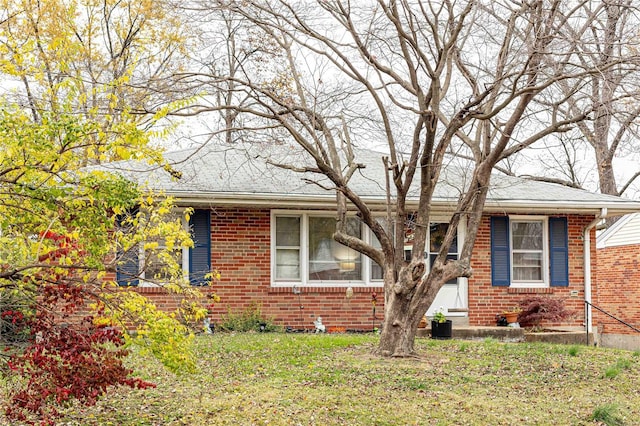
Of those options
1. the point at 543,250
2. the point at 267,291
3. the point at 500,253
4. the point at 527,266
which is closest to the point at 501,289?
the point at 500,253

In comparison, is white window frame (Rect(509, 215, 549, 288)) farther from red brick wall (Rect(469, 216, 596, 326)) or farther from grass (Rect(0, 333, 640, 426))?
grass (Rect(0, 333, 640, 426))

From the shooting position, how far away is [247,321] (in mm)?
14867

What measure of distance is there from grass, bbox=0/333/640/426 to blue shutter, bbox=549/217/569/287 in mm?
4236

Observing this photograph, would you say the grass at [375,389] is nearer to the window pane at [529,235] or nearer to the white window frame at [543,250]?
the white window frame at [543,250]

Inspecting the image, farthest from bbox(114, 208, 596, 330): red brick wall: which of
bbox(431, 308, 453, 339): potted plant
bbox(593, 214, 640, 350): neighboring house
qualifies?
bbox(593, 214, 640, 350): neighboring house

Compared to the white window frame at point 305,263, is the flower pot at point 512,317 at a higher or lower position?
lower

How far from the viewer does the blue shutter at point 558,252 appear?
1648cm

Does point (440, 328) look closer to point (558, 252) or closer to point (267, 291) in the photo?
point (267, 291)

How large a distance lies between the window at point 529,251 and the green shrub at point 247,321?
5.15 metres

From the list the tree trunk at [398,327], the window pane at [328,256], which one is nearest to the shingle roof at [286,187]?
the window pane at [328,256]

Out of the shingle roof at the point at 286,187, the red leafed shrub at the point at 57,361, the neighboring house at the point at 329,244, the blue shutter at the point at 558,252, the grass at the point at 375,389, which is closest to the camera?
the red leafed shrub at the point at 57,361

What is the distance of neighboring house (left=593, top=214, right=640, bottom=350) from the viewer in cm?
2142

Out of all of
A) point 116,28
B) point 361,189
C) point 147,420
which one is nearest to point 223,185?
point 361,189

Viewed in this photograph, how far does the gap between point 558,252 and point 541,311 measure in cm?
167
